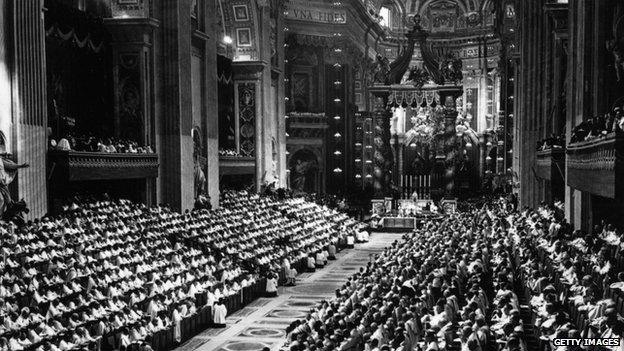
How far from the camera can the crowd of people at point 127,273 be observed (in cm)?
1502

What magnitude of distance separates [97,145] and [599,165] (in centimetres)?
1506

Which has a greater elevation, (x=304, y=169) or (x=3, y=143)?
(x=3, y=143)

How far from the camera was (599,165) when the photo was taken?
15680 mm

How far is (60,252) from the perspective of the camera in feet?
59.0

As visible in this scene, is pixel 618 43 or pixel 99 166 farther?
pixel 99 166

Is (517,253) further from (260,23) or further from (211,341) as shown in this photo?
(260,23)

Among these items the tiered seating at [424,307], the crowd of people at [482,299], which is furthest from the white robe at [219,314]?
the tiered seating at [424,307]

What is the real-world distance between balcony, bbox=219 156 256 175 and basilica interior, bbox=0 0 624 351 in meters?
0.18

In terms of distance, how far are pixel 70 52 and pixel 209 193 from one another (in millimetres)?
8182

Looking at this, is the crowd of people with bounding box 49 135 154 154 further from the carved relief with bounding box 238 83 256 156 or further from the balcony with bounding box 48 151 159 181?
the carved relief with bounding box 238 83 256 156

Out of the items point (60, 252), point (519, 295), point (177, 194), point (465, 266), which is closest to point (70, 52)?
point (177, 194)

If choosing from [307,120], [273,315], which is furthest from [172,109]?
[307,120]

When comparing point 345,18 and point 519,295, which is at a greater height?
point 345,18

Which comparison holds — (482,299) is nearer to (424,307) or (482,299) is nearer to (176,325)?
(424,307)
